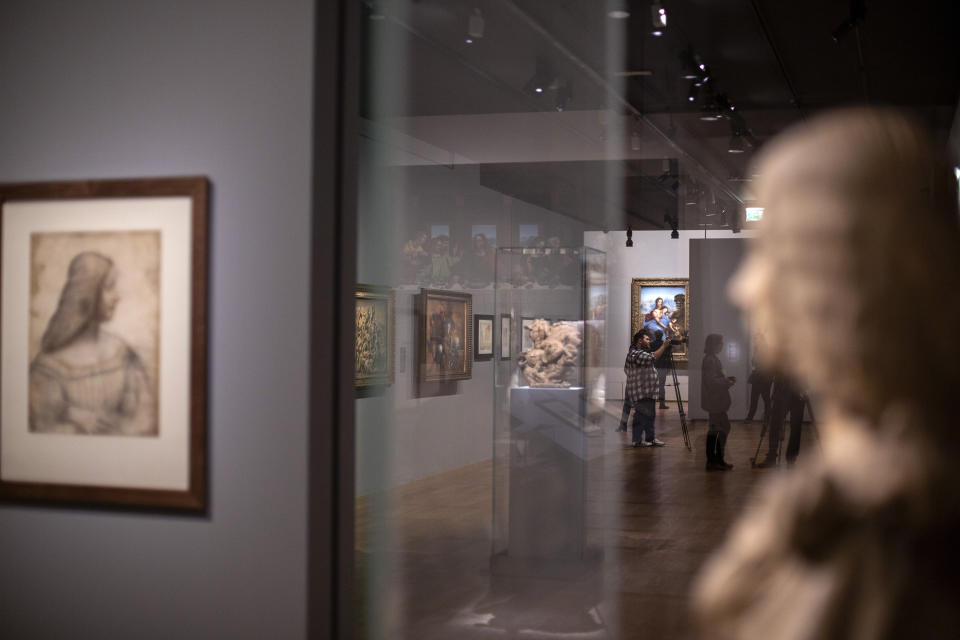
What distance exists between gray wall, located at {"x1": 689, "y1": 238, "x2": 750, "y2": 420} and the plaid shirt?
18 centimetres

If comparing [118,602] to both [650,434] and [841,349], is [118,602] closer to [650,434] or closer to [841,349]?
[650,434]

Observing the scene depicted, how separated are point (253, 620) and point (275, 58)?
2.29 metres

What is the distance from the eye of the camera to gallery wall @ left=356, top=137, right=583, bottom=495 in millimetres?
5016

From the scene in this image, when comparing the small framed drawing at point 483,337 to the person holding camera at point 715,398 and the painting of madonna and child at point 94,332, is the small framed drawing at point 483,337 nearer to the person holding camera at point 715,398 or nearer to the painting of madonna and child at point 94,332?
the person holding camera at point 715,398

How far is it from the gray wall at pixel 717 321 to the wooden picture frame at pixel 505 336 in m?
0.93

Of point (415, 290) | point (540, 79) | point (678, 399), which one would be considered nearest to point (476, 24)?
point (540, 79)

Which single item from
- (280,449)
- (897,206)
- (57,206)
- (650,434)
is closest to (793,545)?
(897,206)

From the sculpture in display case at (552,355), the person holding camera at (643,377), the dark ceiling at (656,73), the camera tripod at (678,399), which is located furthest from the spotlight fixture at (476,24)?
the camera tripod at (678,399)

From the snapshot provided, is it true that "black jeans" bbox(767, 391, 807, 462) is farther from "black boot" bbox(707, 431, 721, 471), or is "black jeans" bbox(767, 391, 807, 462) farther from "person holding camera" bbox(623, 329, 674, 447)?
"person holding camera" bbox(623, 329, 674, 447)

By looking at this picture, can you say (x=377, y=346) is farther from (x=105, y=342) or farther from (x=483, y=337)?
(x=105, y=342)

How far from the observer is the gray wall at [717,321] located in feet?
15.1

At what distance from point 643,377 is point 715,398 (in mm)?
344

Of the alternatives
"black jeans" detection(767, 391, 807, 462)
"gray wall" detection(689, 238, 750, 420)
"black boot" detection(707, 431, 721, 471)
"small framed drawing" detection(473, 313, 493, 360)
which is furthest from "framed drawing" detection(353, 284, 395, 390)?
"black jeans" detection(767, 391, 807, 462)

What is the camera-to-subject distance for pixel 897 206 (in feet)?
5.05
